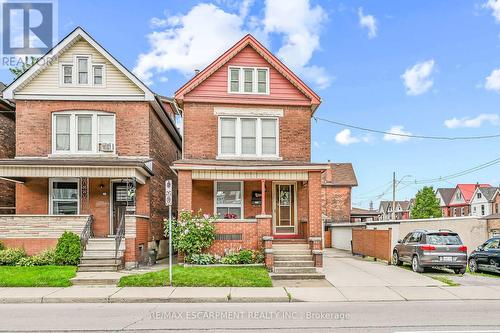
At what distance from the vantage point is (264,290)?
11781 millimetres

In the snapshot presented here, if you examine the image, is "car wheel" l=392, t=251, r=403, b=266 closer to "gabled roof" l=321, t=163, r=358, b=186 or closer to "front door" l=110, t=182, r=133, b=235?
"front door" l=110, t=182, r=133, b=235

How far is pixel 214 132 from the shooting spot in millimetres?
18578

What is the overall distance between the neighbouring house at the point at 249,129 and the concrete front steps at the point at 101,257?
12.5 feet

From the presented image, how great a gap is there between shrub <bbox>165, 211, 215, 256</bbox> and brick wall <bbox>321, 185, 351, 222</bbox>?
29240 millimetres

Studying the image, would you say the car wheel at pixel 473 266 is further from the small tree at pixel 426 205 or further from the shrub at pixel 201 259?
the small tree at pixel 426 205

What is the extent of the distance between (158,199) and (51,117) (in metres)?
6.23

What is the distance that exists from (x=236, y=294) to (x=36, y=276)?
6.62 m

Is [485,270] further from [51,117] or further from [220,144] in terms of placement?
[51,117]

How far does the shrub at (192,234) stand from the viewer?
1551 cm

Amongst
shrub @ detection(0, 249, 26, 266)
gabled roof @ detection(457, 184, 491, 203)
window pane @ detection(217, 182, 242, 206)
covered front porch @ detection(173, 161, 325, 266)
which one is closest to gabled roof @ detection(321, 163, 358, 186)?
covered front porch @ detection(173, 161, 325, 266)

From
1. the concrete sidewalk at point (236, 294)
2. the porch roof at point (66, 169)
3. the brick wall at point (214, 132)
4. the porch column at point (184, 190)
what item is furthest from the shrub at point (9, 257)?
the brick wall at point (214, 132)

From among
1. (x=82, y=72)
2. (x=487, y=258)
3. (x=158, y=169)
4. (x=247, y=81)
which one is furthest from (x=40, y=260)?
(x=487, y=258)

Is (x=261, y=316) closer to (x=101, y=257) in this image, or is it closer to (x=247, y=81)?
(x=101, y=257)

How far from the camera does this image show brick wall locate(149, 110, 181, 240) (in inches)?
758
